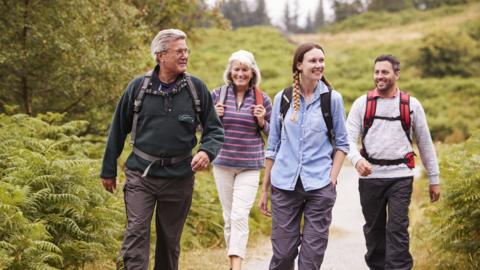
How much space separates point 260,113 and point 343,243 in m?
4.59

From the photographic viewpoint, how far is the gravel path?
29.6ft

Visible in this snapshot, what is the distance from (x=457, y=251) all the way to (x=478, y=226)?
0.40m

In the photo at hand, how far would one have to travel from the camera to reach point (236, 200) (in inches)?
283

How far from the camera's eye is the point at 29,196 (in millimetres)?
6375

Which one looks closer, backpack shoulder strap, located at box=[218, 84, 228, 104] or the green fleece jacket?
the green fleece jacket

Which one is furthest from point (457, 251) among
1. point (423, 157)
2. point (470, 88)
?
point (470, 88)

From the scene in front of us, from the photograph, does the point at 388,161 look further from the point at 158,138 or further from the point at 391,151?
the point at 158,138

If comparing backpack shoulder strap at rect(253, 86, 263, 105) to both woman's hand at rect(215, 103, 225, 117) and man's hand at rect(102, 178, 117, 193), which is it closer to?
woman's hand at rect(215, 103, 225, 117)

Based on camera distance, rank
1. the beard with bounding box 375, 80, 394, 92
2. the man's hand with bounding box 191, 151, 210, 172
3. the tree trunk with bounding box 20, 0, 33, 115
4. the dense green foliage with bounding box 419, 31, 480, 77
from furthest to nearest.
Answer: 1. the dense green foliage with bounding box 419, 31, 480, 77
2. the tree trunk with bounding box 20, 0, 33, 115
3. the beard with bounding box 375, 80, 394, 92
4. the man's hand with bounding box 191, 151, 210, 172

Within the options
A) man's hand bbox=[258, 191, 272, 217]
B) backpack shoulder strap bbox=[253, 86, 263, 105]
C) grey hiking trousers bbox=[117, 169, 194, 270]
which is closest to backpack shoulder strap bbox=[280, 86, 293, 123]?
man's hand bbox=[258, 191, 272, 217]

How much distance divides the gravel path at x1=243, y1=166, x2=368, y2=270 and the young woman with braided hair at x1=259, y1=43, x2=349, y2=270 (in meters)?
3.07

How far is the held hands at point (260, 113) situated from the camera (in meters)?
7.13

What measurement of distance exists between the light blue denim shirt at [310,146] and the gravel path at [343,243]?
3.24m

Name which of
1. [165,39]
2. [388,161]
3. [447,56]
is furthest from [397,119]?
[447,56]
